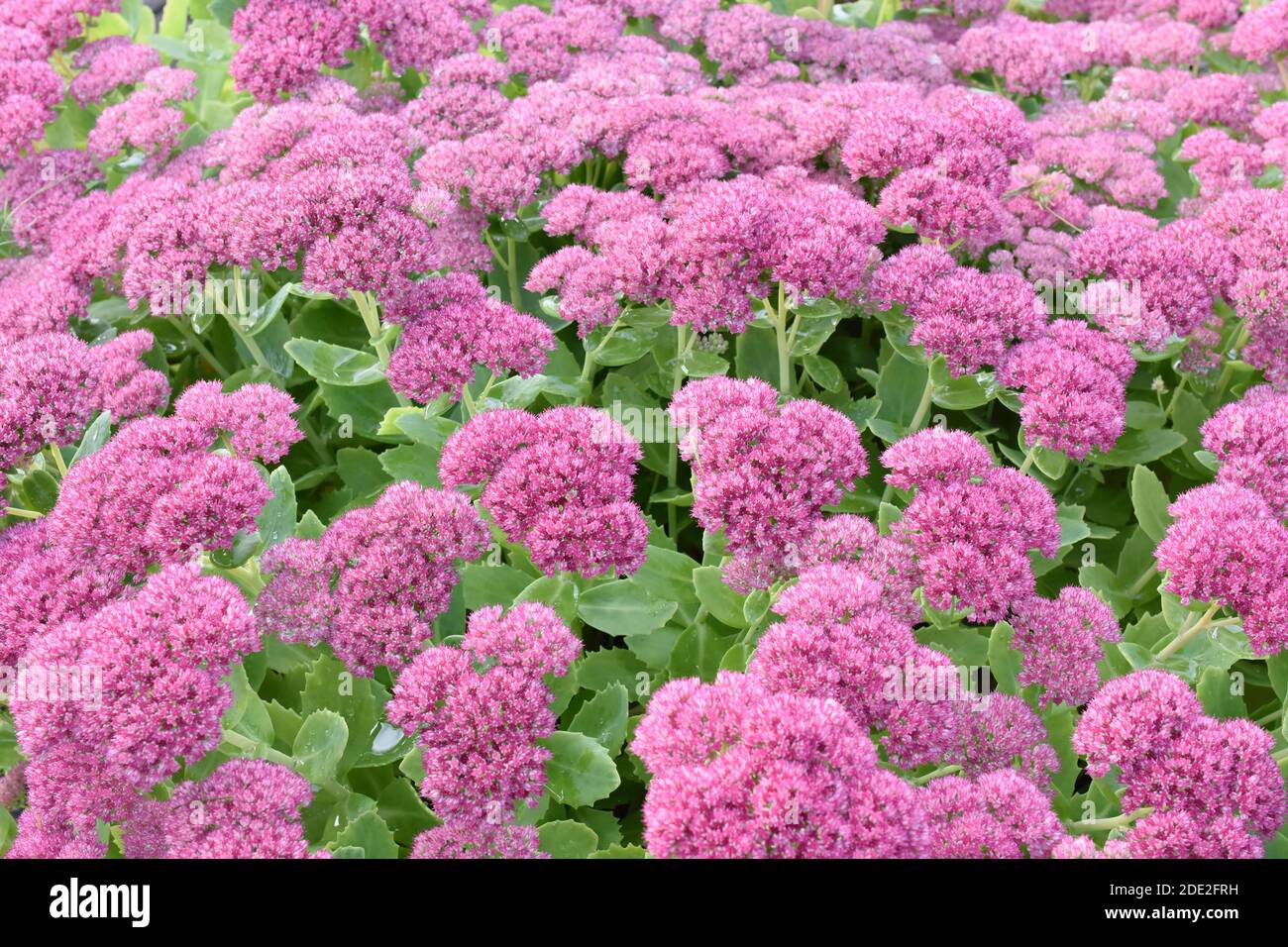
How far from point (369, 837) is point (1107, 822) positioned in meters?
1.31

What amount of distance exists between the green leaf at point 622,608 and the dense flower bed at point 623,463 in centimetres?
1

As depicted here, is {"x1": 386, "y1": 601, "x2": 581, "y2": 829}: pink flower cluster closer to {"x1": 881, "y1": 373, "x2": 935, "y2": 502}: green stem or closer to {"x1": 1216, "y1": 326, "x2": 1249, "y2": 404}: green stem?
{"x1": 881, "y1": 373, "x2": 935, "y2": 502}: green stem

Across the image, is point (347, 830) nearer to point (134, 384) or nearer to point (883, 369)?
point (134, 384)

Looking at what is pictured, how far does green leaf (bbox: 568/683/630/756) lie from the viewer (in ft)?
7.27

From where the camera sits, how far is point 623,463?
7.37ft

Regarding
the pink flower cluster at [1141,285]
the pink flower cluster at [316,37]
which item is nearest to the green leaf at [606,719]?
the pink flower cluster at [1141,285]

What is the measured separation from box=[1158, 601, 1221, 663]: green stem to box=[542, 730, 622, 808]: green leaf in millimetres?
1215

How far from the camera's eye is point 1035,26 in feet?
14.7

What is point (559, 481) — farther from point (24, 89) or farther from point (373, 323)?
point (24, 89)

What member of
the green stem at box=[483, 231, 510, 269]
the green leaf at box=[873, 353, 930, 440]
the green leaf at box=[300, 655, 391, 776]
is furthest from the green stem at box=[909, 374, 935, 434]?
the green leaf at box=[300, 655, 391, 776]

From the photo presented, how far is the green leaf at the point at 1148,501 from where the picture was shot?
2.67m

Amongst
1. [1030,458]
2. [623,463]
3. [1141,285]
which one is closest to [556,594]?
[623,463]

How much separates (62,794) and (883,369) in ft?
7.03
